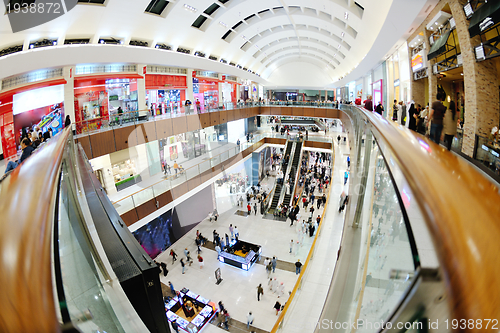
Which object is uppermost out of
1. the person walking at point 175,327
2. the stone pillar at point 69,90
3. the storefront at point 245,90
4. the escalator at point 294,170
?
the storefront at point 245,90

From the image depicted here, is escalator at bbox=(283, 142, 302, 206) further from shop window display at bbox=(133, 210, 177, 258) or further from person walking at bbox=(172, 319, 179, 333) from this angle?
person walking at bbox=(172, 319, 179, 333)

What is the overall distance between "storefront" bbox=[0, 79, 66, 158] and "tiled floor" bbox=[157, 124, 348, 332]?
9808 millimetres

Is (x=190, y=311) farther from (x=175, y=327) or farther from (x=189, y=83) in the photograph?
(x=189, y=83)

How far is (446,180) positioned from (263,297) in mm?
13391

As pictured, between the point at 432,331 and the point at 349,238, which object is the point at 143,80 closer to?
the point at 349,238

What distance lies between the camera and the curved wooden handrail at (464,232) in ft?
1.65

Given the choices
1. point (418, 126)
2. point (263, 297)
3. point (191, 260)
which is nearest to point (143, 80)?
point (191, 260)

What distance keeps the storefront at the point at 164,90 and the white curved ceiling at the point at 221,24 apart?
9.46ft

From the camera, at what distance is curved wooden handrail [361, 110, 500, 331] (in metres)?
0.50

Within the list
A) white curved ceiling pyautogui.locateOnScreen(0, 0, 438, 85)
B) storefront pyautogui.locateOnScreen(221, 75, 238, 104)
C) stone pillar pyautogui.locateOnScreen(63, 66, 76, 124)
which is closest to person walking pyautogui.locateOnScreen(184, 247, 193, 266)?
stone pillar pyautogui.locateOnScreen(63, 66, 76, 124)

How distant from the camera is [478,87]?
331 inches

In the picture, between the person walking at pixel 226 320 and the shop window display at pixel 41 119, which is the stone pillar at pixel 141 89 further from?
the person walking at pixel 226 320

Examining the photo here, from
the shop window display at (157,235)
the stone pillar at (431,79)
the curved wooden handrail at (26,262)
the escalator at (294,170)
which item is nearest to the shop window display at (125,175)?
the shop window display at (157,235)

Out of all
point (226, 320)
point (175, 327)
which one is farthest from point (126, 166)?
point (226, 320)
